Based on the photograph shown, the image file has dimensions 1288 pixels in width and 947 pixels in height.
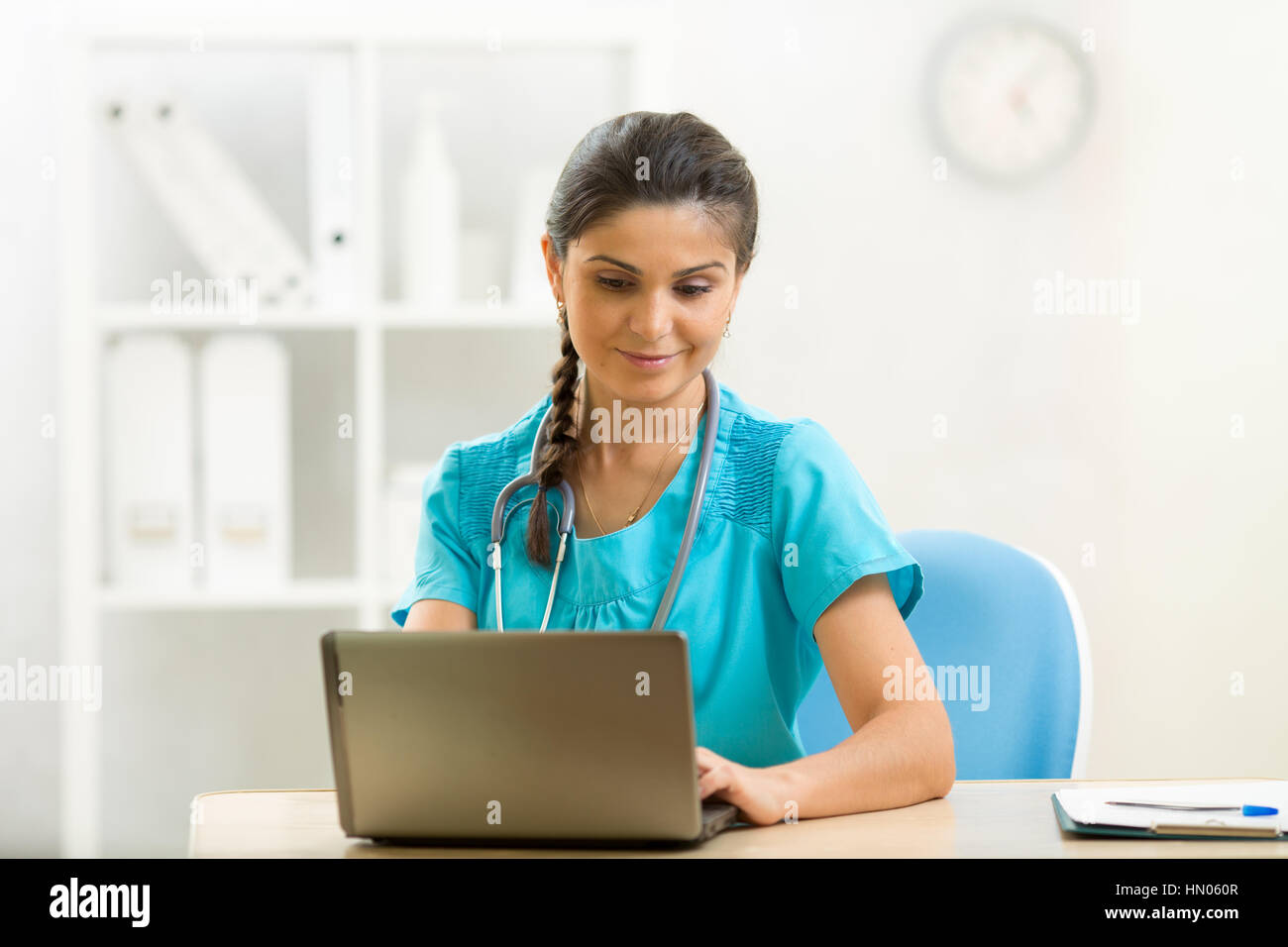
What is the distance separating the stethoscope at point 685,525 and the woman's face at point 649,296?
0.06 m

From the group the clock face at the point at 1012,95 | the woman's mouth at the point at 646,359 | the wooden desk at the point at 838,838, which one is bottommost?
the wooden desk at the point at 838,838

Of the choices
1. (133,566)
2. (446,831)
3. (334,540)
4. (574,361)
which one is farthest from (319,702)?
(446,831)

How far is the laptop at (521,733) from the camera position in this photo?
0.78 metres

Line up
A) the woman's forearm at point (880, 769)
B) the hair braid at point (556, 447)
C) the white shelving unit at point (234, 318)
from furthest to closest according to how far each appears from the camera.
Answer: the white shelving unit at point (234, 318) < the hair braid at point (556, 447) < the woman's forearm at point (880, 769)

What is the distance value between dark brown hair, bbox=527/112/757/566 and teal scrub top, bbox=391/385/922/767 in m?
0.05

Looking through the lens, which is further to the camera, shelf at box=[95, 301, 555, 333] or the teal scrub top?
shelf at box=[95, 301, 555, 333]

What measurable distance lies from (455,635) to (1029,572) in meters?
0.85

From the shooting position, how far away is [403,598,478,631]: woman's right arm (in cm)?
133

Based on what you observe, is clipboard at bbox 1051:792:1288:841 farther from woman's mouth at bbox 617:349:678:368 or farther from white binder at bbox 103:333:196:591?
white binder at bbox 103:333:196:591

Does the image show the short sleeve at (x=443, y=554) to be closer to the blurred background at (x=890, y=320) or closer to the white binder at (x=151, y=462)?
the white binder at (x=151, y=462)

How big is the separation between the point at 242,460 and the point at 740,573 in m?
1.21

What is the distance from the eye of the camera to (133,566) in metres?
2.18

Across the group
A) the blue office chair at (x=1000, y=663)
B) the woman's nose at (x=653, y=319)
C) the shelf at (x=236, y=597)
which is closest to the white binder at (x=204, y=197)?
the shelf at (x=236, y=597)

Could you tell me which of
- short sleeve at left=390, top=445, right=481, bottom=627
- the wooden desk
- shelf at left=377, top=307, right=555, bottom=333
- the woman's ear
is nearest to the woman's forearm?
the wooden desk
